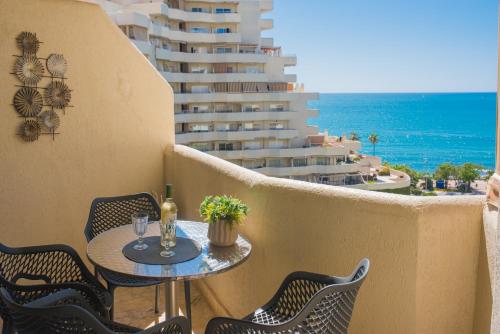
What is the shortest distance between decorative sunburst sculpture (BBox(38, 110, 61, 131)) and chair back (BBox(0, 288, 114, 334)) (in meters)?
2.03

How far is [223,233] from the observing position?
88.2 inches

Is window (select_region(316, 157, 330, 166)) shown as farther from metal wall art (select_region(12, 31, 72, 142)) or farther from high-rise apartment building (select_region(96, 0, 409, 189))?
metal wall art (select_region(12, 31, 72, 142))

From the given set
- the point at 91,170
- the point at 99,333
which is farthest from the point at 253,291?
the point at 91,170

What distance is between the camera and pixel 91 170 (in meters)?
3.54

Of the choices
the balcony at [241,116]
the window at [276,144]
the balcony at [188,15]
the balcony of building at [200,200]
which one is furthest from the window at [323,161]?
the balcony of building at [200,200]

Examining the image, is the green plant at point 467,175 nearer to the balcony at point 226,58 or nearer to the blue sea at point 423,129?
the blue sea at point 423,129

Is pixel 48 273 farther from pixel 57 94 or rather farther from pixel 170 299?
pixel 57 94

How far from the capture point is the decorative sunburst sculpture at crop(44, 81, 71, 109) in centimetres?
329

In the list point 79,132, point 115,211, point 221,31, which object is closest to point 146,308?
point 115,211

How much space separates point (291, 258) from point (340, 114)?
110 meters

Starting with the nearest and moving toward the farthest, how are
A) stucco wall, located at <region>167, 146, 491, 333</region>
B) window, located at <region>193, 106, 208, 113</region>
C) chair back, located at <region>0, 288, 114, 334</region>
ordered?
chair back, located at <region>0, 288, 114, 334</region> < stucco wall, located at <region>167, 146, 491, 333</region> < window, located at <region>193, 106, 208, 113</region>

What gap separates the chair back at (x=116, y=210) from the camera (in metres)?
2.89

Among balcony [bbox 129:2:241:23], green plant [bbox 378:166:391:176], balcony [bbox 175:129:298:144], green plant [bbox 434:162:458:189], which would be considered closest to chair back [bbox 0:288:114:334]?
balcony [bbox 175:129:298:144]

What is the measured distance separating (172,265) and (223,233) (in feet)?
1.05
